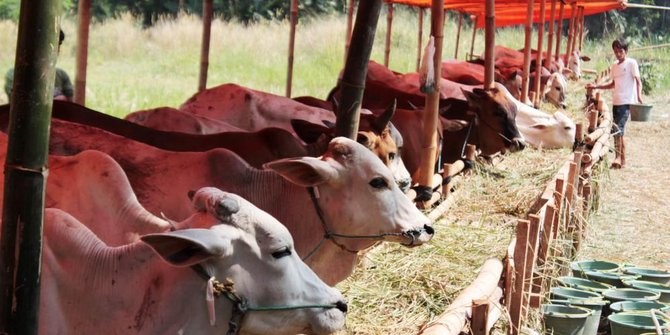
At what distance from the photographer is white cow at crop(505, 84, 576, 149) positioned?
12.9m

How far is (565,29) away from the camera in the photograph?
47.5 meters

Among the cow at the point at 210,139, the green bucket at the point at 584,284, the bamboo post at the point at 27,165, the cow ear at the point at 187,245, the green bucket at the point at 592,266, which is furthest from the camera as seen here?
the green bucket at the point at 592,266

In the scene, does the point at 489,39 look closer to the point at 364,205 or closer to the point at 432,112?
the point at 432,112

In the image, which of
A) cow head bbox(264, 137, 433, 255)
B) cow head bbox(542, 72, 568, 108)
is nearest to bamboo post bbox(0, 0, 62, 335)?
cow head bbox(264, 137, 433, 255)

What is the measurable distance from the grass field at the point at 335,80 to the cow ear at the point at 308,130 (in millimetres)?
909

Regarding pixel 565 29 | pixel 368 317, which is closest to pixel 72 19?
pixel 368 317

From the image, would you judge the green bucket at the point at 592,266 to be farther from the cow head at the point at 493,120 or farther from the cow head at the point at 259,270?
the cow head at the point at 259,270

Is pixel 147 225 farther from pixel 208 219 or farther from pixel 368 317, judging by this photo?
pixel 368 317

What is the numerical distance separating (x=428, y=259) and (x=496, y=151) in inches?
163

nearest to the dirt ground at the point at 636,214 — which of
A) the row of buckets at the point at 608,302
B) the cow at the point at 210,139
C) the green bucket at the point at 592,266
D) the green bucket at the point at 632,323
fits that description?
the green bucket at the point at 592,266

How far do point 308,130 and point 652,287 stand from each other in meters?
3.09

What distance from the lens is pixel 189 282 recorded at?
358cm

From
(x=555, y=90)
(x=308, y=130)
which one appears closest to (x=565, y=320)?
(x=308, y=130)

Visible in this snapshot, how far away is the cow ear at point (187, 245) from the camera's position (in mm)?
3334
